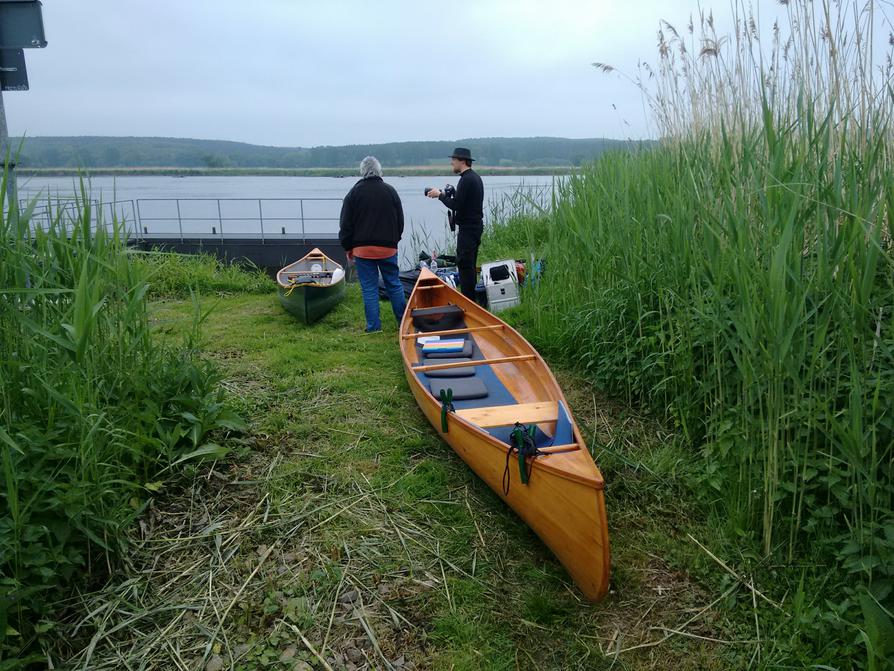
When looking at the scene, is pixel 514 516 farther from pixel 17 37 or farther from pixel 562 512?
pixel 17 37

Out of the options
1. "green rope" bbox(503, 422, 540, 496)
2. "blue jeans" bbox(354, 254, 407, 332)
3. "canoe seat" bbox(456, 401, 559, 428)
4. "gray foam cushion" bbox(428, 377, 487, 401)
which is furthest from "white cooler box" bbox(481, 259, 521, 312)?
"green rope" bbox(503, 422, 540, 496)

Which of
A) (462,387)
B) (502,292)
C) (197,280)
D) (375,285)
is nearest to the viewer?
(462,387)

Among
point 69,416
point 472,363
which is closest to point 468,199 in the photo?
point 472,363

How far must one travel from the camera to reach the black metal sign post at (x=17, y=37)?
9.76 ft

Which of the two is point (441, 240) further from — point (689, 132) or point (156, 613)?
point (156, 613)

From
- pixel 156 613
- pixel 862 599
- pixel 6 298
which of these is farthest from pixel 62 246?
pixel 862 599

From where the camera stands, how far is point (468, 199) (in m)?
6.42

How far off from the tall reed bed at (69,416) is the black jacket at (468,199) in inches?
143

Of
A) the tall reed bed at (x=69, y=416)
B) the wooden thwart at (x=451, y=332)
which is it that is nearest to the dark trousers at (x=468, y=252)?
the wooden thwart at (x=451, y=332)

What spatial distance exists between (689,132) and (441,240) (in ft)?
23.6

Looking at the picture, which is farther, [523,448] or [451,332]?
[451,332]

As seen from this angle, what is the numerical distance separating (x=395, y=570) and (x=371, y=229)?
4.01 meters

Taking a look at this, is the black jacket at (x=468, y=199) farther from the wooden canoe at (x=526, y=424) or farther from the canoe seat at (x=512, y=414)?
the canoe seat at (x=512, y=414)

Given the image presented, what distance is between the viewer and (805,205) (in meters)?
2.51
